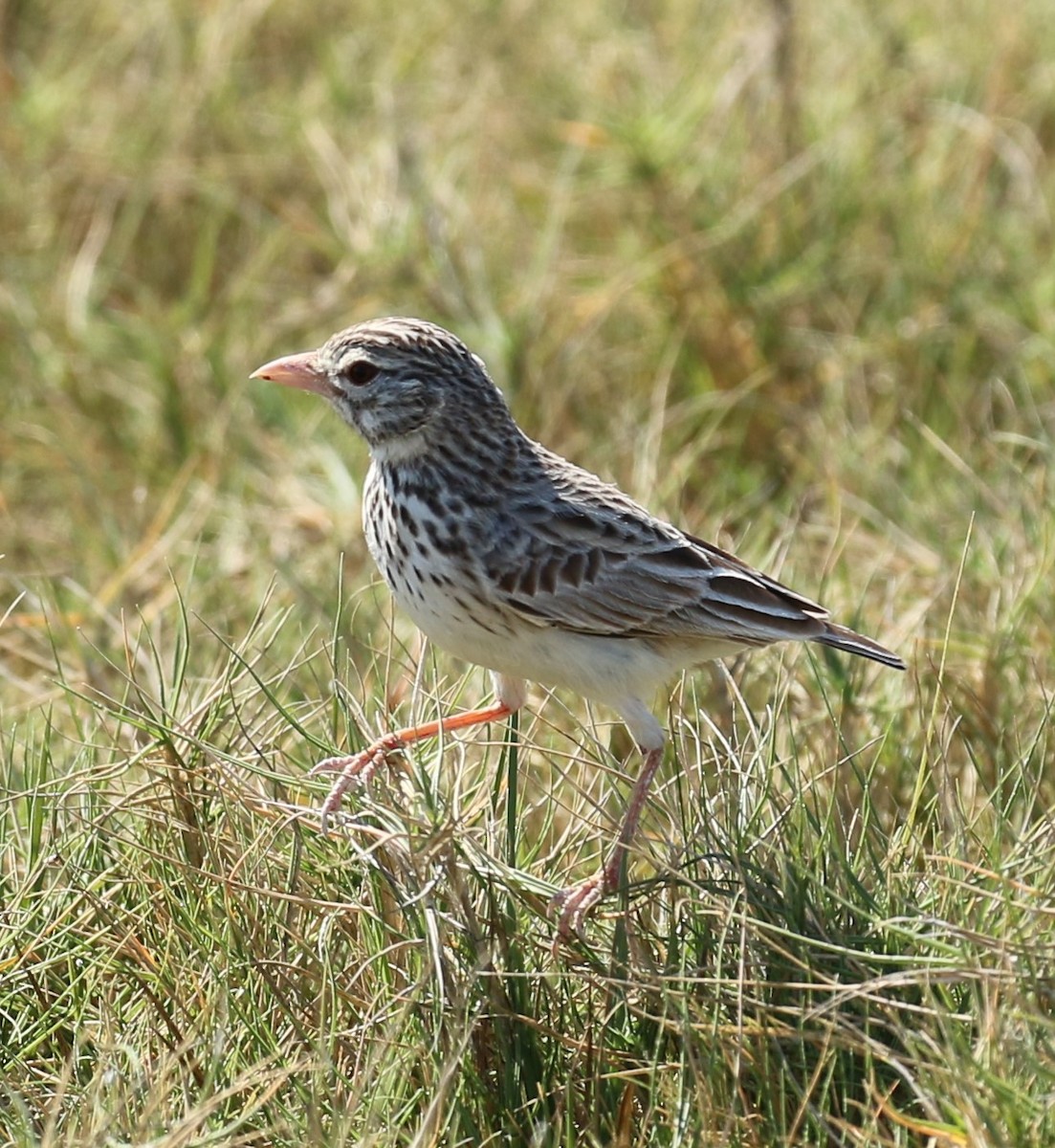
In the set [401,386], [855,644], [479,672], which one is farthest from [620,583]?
[479,672]

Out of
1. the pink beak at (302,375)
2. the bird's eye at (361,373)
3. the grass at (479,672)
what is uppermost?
the bird's eye at (361,373)

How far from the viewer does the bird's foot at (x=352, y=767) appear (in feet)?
12.4

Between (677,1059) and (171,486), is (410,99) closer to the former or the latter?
(171,486)

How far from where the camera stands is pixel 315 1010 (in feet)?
11.8

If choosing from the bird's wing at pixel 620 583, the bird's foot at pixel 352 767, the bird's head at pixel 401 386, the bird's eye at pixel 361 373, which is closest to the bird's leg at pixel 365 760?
the bird's foot at pixel 352 767

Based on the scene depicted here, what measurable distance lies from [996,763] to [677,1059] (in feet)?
4.58

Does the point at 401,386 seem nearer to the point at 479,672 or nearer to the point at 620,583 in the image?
the point at 620,583

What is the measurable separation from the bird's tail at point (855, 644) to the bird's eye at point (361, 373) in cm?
114

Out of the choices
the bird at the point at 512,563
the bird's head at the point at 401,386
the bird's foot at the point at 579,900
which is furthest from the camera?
the bird's head at the point at 401,386

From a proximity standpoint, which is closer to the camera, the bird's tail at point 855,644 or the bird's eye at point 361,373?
the bird's tail at point 855,644

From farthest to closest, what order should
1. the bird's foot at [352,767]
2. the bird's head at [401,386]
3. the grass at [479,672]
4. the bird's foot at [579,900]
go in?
1. the bird's head at [401,386]
2. the bird's foot at [352,767]
3. the bird's foot at [579,900]
4. the grass at [479,672]

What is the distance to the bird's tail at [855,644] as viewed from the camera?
4.11m

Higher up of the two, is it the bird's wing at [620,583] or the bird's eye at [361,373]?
the bird's eye at [361,373]

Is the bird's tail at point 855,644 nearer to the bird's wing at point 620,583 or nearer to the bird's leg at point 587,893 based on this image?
the bird's wing at point 620,583
